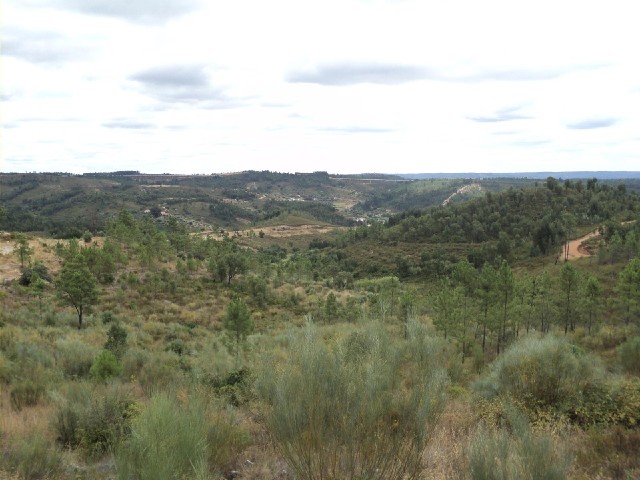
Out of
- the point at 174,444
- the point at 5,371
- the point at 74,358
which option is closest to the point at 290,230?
the point at 74,358

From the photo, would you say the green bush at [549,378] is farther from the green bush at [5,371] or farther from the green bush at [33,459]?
the green bush at [5,371]

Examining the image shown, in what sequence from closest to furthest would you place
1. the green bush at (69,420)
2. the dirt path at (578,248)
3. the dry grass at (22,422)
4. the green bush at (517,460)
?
the green bush at (517,460) < the dry grass at (22,422) < the green bush at (69,420) < the dirt path at (578,248)

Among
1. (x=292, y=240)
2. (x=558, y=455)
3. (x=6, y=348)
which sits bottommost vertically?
(x=292, y=240)

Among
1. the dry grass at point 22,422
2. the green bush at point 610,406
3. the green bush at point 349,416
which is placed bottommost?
the green bush at point 610,406

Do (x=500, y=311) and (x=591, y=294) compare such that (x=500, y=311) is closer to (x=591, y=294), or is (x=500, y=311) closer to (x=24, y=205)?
(x=591, y=294)

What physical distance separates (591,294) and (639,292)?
299cm

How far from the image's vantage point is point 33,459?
5.75m

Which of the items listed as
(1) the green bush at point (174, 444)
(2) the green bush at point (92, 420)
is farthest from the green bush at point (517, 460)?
(2) the green bush at point (92, 420)

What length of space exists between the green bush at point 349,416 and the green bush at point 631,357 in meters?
15.0

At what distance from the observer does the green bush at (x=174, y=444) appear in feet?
15.0

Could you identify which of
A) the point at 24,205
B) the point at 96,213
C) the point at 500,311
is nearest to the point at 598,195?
the point at 500,311

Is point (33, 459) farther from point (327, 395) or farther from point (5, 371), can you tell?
point (5, 371)

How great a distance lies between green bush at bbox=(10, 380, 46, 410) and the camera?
8766 millimetres

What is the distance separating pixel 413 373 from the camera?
214 inches
